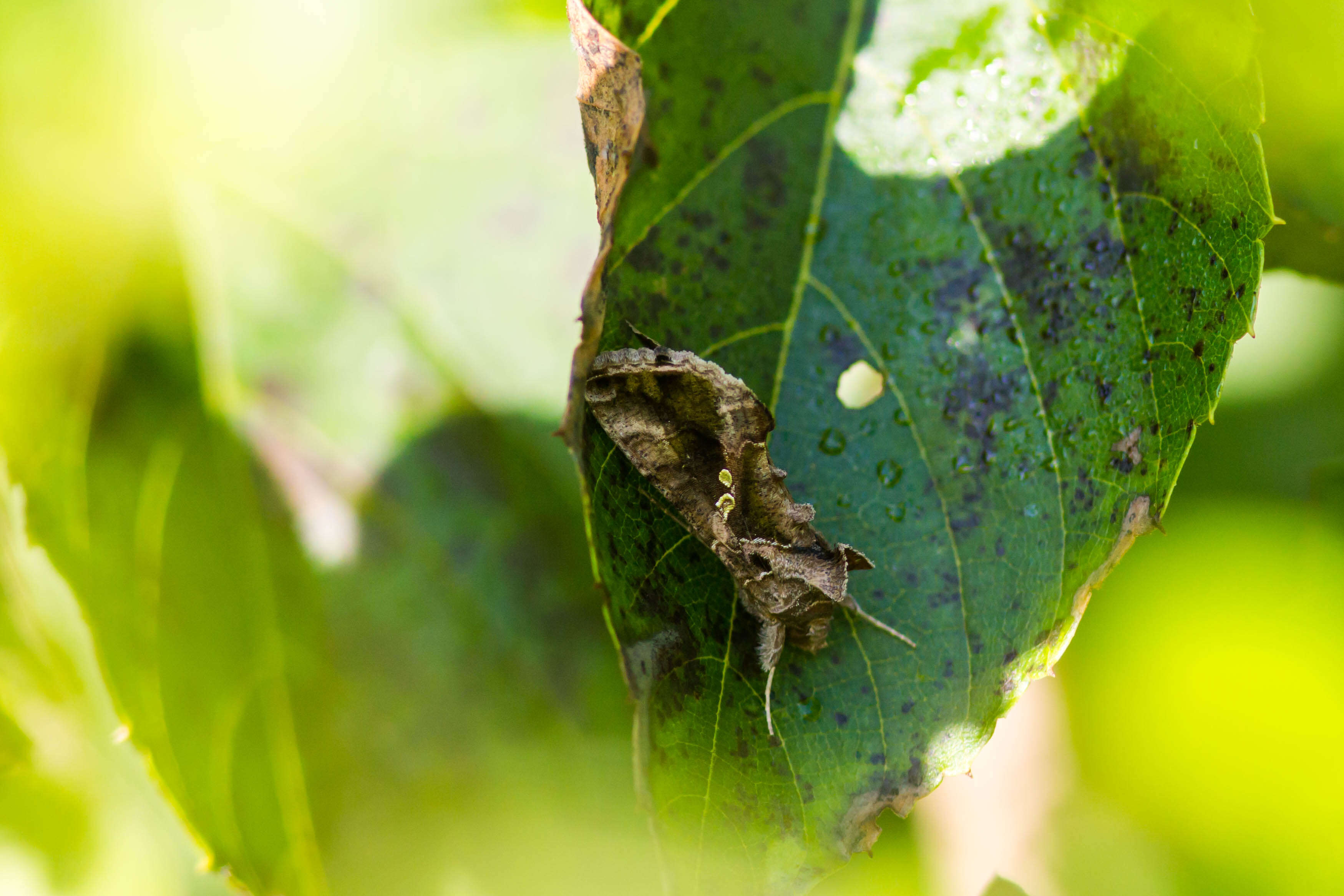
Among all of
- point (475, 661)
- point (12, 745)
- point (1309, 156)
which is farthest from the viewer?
point (12, 745)

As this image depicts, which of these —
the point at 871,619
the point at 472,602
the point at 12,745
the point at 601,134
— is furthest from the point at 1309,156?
the point at 12,745

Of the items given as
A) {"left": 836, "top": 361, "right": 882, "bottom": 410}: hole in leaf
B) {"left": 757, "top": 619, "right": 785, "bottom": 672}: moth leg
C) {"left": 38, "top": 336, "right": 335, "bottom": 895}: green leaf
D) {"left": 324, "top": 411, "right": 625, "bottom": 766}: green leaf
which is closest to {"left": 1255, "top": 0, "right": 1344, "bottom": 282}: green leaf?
{"left": 836, "top": 361, "right": 882, "bottom": 410}: hole in leaf

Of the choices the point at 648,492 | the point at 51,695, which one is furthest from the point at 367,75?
the point at 51,695

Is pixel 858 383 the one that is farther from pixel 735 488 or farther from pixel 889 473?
pixel 735 488

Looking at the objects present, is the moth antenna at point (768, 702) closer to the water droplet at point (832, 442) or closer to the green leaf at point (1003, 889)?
the water droplet at point (832, 442)

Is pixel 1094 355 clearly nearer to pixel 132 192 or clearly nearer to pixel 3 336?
pixel 132 192
